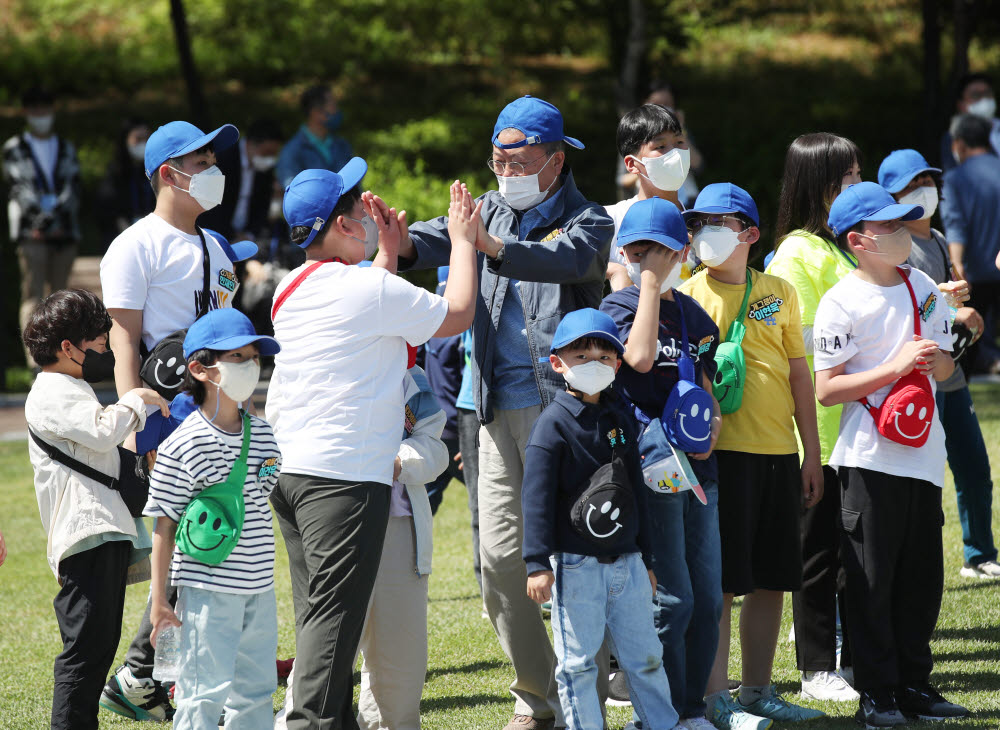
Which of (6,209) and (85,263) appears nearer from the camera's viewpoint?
(85,263)

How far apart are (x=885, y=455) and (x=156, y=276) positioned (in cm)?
281

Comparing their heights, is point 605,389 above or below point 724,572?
above

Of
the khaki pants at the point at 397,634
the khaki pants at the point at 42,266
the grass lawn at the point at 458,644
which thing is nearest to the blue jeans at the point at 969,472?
the grass lawn at the point at 458,644

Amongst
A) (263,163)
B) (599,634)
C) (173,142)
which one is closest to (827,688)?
(599,634)

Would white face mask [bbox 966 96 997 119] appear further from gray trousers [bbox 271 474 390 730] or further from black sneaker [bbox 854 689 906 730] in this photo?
gray trousers [bbox 271 474 390 730]

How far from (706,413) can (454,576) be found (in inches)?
126

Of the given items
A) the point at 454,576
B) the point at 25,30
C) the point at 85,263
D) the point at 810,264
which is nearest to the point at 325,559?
the point at 810,264

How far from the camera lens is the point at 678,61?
20328 mm

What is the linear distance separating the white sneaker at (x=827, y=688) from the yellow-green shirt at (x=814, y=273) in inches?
34.0

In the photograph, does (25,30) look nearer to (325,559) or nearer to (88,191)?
(88,191)

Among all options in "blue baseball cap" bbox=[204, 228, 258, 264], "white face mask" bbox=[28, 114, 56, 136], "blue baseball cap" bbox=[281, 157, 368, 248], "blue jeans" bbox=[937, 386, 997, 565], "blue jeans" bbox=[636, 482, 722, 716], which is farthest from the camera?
"white face mask" bbox=[28, 114, 56, 136]

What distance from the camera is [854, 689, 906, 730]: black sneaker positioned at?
181 inches

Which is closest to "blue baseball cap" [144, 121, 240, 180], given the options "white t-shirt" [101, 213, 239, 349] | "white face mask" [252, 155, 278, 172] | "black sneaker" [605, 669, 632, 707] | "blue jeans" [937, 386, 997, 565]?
"white t-shirt" [101, 213, 239, 349]

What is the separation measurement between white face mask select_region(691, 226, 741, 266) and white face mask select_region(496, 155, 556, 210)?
24.3 inches
